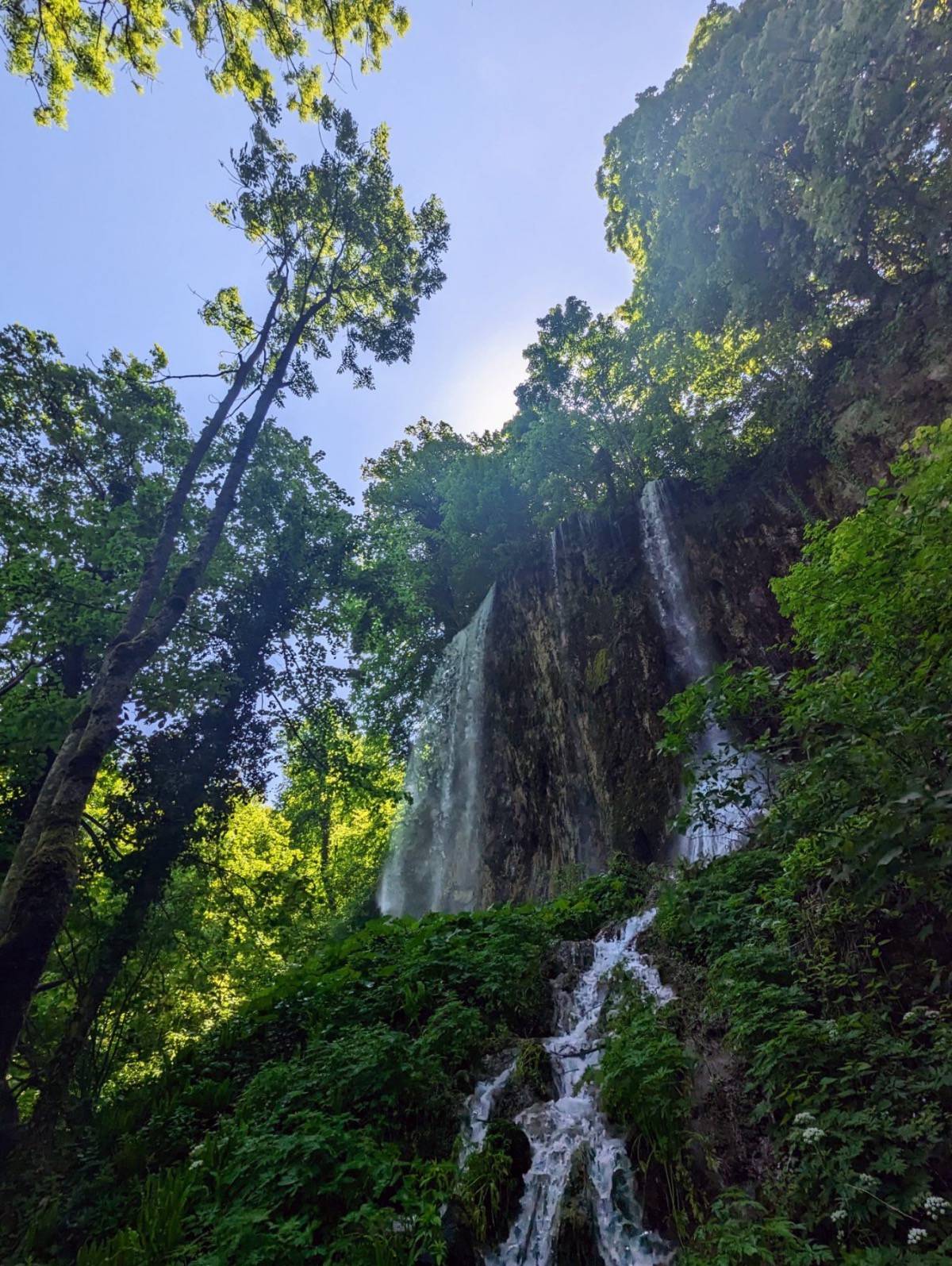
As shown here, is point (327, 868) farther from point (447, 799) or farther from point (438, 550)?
point (438, 550)

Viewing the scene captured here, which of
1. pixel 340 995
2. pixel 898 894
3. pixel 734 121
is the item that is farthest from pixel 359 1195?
pixel 734 121

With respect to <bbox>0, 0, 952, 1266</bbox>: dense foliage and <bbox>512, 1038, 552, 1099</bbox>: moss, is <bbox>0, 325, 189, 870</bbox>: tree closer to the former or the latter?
<bbox>0, 0, 952, 1266</bbox>: dense foliage

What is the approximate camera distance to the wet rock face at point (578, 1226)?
10.3 feet

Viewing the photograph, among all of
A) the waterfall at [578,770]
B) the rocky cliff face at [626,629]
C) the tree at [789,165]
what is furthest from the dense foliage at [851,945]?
the waterfall at [578,770]

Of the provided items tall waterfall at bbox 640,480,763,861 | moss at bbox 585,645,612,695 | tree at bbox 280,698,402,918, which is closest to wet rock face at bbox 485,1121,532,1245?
tall waterfall at bbox 640,480,763,861

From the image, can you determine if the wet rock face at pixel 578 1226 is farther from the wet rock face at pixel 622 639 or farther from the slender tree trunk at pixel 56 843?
the wet rock face at pixel 622 639

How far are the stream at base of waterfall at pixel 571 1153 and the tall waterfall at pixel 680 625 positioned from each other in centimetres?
572

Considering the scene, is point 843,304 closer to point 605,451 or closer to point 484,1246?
point 605,451

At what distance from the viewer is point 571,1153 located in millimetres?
3721

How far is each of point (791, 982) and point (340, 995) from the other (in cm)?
425

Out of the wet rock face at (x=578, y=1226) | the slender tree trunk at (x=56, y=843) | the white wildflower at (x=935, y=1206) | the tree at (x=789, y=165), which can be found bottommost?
the wet rock face at (x=578, y=1226)

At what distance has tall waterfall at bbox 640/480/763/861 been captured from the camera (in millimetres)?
10805

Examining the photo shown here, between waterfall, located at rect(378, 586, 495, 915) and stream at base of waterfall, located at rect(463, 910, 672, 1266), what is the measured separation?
12.4m

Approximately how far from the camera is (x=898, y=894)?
13.0ft
